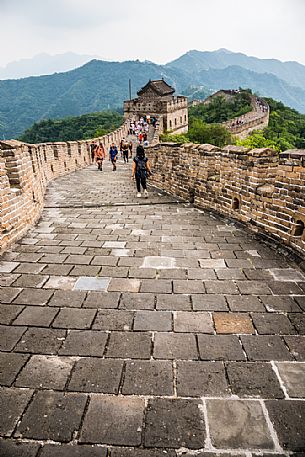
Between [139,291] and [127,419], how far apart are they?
134 centimetres

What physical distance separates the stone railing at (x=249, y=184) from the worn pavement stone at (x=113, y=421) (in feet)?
8.80

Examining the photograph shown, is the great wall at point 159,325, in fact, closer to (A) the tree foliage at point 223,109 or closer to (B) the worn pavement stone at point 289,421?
(B) the worn pavement stone at point 289,421

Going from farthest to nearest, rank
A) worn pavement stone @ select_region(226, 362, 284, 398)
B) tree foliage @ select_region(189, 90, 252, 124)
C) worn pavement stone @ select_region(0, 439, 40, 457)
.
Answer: tree foliage @ select_region(189, 90, 252, 124) < worn pavement stone @ select_region(226, 362, 284, 398) < worn pavement stone @ select_region(0, 439, 40, 457)

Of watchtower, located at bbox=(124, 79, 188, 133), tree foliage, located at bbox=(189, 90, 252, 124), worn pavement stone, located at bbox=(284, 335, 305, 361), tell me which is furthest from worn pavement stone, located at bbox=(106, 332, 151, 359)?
tree foliage, located at bbox=(189, 90, 252, 124)

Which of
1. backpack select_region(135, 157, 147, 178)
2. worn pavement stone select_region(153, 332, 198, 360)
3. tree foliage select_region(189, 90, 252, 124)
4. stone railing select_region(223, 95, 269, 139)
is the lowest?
worn pavement stone select_region(153, 332, 198, 360)

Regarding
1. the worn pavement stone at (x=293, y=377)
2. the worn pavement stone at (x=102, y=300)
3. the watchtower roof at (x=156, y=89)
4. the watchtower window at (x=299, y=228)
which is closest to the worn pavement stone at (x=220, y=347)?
the worn pavement stone at (x=293, y=377)

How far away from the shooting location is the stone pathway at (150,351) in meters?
1.61

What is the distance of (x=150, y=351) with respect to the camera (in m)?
2.18

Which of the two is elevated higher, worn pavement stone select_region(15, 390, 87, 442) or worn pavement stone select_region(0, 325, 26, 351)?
worn pavement stone select_region(0, 325, 26, 351)

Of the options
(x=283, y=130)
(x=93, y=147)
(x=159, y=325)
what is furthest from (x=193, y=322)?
(x=283, y=130)

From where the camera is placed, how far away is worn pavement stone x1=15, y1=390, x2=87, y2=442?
63.1 inches

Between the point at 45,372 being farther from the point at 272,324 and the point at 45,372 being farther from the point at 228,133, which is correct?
the point at 228,133

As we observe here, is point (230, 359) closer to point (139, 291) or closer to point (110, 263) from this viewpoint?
point (139, 291)

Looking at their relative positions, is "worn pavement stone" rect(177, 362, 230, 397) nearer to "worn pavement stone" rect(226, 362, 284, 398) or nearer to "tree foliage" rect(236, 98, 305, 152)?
"worn pavement stone" rect(226, 362, 284, 398)
